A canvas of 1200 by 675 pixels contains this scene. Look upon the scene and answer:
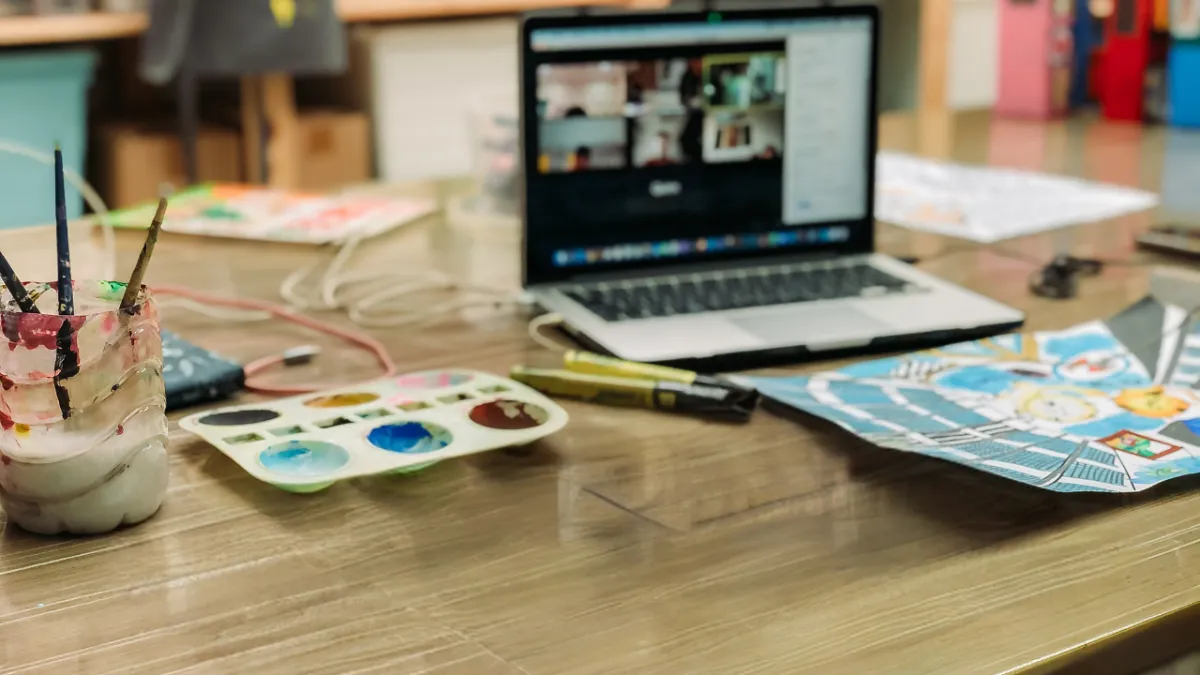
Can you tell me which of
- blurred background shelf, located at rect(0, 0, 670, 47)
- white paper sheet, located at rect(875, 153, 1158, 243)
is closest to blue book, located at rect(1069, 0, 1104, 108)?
white paper sheet, located at rect(875, 153, 1158, 243)

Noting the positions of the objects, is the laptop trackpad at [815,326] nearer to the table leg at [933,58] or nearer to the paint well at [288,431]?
the paint well at [288,431]

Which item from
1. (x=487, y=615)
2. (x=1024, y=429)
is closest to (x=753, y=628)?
(x=487, y=615)

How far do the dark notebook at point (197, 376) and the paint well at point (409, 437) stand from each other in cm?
15

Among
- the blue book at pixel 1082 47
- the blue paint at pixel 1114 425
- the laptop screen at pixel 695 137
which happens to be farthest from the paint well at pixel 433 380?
the blue book at pixel 1082 47

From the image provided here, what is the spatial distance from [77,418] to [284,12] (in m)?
1.99

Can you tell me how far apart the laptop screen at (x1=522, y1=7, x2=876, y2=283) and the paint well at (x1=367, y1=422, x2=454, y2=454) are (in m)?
0.31

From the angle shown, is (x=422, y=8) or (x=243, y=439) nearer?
(x=243, y=439)

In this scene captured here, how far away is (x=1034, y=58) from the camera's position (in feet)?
6.72

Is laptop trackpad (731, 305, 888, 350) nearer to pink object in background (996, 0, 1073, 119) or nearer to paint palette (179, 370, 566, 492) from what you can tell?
paint palette (179, 370, 566, 492)

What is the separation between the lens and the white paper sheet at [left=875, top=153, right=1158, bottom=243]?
1.36 m

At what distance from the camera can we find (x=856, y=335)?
0.95 m

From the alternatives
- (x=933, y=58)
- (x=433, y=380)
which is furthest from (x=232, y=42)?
(x=433, y=380)

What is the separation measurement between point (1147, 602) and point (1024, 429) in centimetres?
20

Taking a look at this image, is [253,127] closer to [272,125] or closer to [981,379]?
[272,125]
